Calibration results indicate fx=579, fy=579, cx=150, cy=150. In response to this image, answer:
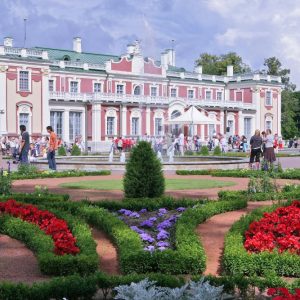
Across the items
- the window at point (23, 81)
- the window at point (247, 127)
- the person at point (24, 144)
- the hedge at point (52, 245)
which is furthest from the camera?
the window at point (247, 127)

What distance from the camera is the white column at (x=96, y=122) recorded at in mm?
42625

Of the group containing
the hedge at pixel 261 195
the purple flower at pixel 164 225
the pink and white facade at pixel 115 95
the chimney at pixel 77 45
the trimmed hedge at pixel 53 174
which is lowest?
the purple flower at pixel 164 225

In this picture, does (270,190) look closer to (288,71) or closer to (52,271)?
(52,271)

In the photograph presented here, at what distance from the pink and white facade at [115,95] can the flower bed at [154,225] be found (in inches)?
977

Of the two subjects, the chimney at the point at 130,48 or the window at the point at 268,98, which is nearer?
the chimney at the point at 130,48

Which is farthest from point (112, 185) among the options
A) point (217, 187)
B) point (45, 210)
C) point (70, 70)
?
point (70, 70)

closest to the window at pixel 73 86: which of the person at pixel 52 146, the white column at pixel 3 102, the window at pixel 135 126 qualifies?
the window at pixel 135 126

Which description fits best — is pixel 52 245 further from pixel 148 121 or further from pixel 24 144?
pixel 148 121

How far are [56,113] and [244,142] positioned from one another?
1364 cm

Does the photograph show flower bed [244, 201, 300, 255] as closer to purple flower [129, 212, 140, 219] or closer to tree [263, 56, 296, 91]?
purple flower [129, 212, 140, 219]

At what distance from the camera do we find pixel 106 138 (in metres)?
43.5

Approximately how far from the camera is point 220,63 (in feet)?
210

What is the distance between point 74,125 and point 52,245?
1434 inches

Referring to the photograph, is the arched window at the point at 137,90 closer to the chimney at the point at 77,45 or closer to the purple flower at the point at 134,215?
the chimney at the point at 77,45
